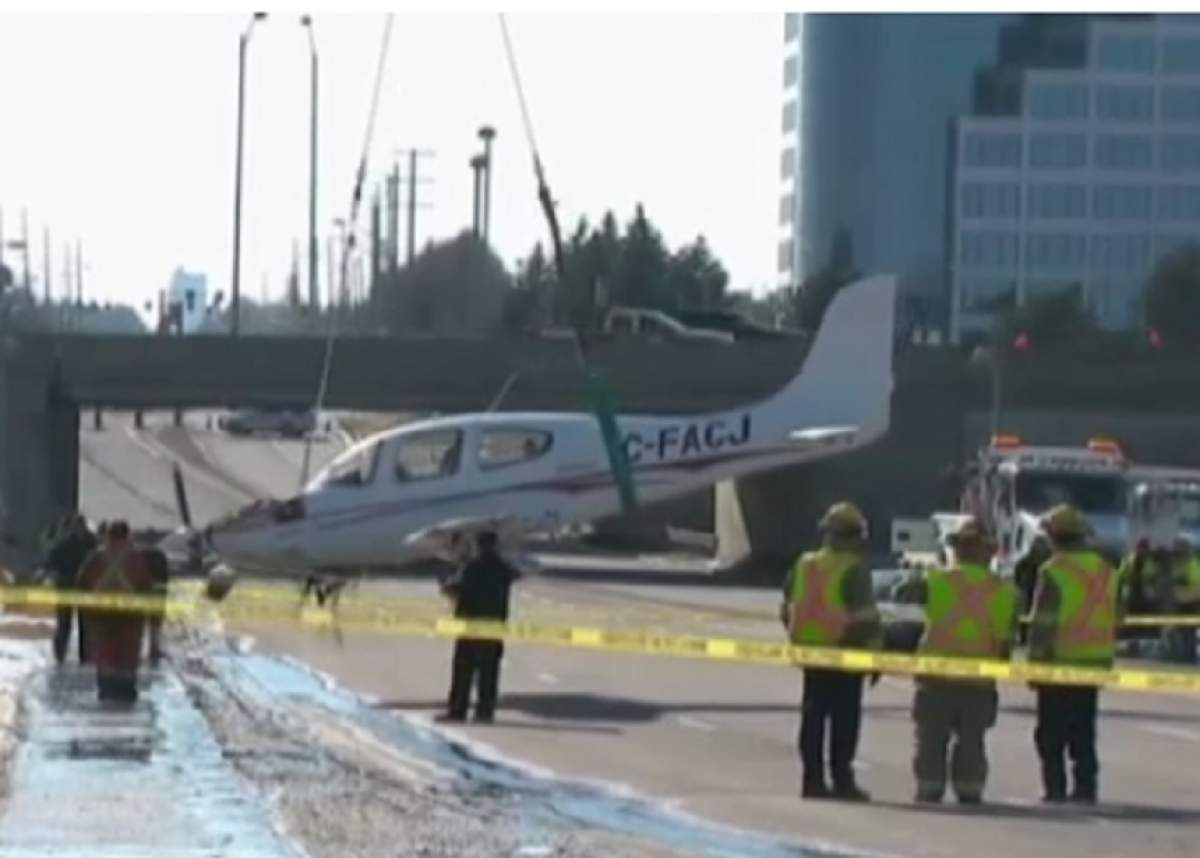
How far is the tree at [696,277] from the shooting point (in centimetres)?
16075

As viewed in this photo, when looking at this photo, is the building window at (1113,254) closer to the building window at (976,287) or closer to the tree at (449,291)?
the building window at (976,287)

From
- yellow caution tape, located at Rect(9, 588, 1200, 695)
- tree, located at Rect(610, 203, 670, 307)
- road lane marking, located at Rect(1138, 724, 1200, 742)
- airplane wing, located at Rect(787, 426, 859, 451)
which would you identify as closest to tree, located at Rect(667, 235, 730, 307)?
tree, located at Rect(610, 203, 670, 307)

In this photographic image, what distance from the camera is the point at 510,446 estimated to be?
176 ft

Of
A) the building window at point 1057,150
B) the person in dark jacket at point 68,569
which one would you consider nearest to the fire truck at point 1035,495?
the person in dark jacket at point 68,569

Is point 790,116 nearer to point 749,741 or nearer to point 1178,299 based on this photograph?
point 1178,299

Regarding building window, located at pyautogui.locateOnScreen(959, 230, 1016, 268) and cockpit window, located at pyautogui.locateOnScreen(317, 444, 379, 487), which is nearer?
cockpit window, located at pyautogui.locateOnScreen(317, 444, 379, 487)

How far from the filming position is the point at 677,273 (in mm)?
163000

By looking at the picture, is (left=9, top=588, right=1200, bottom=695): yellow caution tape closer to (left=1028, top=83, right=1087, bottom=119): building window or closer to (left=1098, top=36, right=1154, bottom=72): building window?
(left=1028, top=83, right=1087, bottom=119): building window

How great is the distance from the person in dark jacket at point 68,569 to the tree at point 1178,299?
331 feet

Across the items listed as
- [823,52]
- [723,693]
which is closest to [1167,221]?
[823,52]

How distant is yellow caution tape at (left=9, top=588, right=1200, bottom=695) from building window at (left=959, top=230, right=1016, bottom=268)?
12145 cm

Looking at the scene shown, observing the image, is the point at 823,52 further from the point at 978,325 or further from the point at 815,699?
the point at 815,699

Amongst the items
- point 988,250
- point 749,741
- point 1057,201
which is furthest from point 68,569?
point 1057,201

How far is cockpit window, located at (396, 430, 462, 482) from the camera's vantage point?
163 ft
